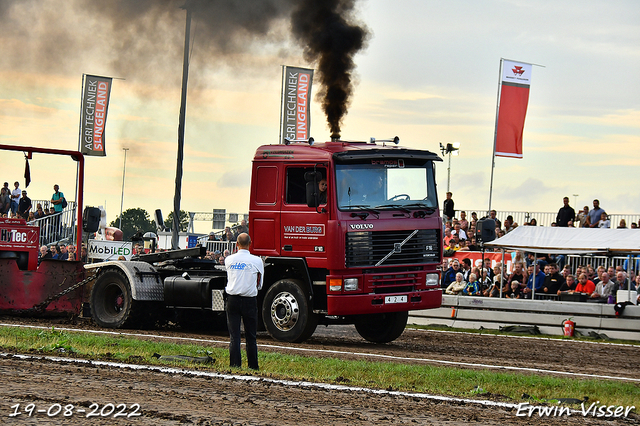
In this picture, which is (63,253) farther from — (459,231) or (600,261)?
(600,261)

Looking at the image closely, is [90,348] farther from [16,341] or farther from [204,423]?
[204,423]

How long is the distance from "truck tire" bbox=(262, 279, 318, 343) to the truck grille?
1.03 meters

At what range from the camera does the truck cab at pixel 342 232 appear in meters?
14.2

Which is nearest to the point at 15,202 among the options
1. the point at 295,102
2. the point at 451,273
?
the point at 451,273

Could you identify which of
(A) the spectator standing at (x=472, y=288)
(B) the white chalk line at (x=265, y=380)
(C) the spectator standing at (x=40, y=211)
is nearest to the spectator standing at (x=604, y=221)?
(A) the spectator standing at (x=472, y=288)

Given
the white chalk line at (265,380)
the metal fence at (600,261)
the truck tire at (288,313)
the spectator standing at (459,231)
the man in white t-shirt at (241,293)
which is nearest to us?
the white chalk line at (265,380)

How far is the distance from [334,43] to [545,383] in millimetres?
11703

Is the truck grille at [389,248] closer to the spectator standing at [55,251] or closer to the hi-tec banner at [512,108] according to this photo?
the spectator standing at [55,251]

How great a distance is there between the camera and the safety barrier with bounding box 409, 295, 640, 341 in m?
18.0

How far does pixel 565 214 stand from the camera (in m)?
24.1

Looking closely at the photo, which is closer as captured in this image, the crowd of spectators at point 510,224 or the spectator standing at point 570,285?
the spectator standing at point 570,285

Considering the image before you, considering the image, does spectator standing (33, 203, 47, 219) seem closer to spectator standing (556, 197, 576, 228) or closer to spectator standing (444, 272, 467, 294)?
spectator standing (444, 272, 467, 294)

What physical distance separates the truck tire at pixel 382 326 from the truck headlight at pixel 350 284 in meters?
1.53

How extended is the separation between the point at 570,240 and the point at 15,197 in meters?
12.4
